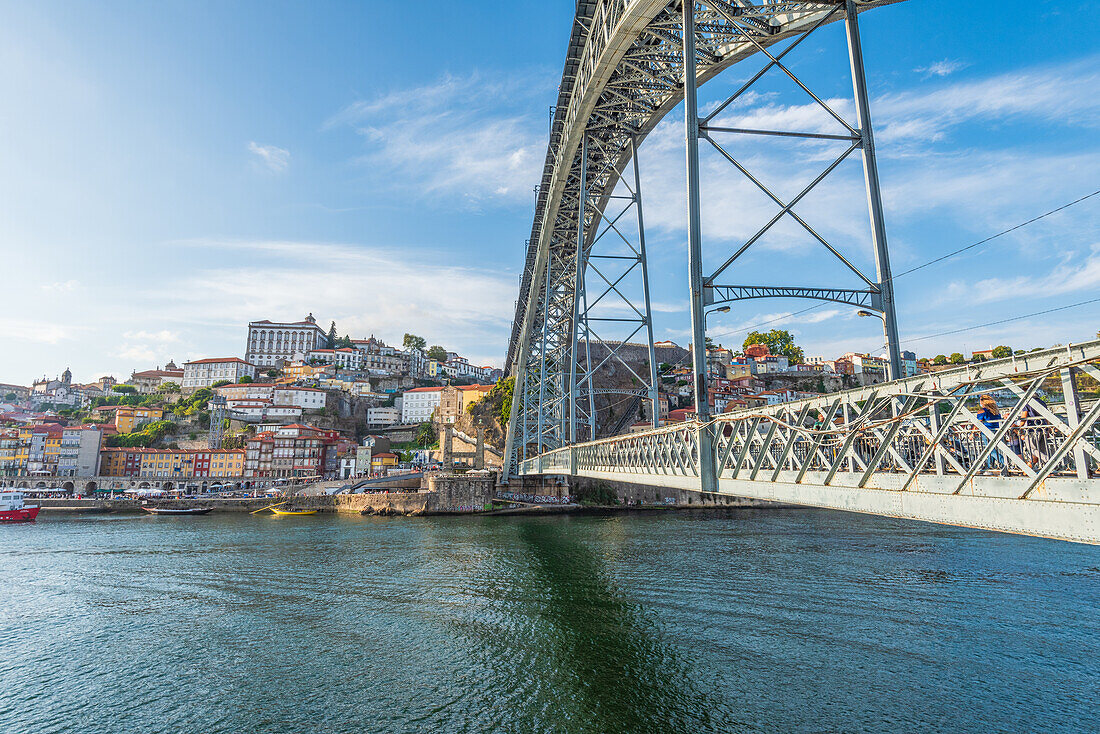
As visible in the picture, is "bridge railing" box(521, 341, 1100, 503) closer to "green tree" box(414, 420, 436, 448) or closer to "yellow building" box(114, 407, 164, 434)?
"green tree" box(414, 420, 436, 448)

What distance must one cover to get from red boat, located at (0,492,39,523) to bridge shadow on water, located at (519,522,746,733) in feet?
155

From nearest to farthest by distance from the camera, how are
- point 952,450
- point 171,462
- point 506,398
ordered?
point 952,450 < point 506,398 < point 171,462

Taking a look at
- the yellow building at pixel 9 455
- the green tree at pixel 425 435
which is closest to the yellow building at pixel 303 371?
the green tree at pixel 425 435

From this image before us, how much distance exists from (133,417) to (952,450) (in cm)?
9426

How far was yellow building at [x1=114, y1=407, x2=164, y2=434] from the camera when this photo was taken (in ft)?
240

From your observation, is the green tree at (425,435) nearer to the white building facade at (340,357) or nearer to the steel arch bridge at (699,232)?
the white building facade at (340,357)

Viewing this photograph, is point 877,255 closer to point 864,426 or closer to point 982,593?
point 864,426

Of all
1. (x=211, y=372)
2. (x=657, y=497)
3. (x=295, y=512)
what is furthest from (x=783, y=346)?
(x=211, y=372)

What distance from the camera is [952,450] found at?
16.7ft

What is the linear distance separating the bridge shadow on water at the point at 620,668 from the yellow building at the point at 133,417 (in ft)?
263

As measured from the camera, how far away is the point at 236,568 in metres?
21.9

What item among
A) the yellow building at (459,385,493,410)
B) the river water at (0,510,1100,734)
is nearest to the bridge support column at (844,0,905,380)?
the river water at (0,510,1100,734)

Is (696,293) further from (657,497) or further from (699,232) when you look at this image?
(657,497)

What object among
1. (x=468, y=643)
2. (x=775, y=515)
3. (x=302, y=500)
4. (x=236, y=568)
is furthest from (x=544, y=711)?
(x=302, y=500)
